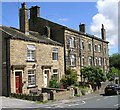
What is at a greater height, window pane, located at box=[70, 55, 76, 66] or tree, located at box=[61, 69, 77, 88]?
window pane, located at box=[70, 55, 76, 66]

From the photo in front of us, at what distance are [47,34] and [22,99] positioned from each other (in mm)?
16246

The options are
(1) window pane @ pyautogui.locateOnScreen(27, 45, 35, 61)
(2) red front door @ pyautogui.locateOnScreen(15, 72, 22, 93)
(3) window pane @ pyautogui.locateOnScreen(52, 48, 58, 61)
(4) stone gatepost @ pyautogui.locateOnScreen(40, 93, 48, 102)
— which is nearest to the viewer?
(4) stone gatepost @ pyautogui.locateOnScreen(40, 93, 48, 102)

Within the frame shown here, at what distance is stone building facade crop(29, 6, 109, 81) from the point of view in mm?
39844

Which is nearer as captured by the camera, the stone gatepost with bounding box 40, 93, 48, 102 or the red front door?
the stone gatepost with bounding box 40, 93, 48, 102

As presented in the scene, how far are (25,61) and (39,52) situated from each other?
3.25 meters

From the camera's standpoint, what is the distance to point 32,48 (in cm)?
3194

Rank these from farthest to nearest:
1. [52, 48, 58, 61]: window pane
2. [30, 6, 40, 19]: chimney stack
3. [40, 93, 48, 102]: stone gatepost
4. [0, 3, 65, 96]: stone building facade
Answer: [30, 6, 40, 19]: chimney stack → [52, 48, 58, 61]: window pane → [0, 3, 65, 96]: stone building facade → [40, 93, 48, 102]: stone gatepost

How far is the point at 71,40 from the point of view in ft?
136

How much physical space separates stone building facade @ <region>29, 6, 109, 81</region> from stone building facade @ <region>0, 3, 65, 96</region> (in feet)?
9.02

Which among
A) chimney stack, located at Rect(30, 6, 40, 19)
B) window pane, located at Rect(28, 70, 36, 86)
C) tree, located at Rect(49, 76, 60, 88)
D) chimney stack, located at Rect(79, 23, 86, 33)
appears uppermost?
chimney stack, located at Rect(30, 6, 40, 19)

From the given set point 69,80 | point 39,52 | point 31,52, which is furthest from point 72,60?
point 31,52

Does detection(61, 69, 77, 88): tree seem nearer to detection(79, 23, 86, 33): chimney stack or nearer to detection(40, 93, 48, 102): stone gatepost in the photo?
detection(40, 93, 48, 102): stone gatepost

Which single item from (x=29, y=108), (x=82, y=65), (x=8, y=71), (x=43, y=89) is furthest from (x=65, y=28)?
(x=29, y=108)

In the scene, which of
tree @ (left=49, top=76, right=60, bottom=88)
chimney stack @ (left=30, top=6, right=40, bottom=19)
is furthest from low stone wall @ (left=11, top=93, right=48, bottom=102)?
chimney stack @ (left=30, top=6, right=40, bottom=19)
